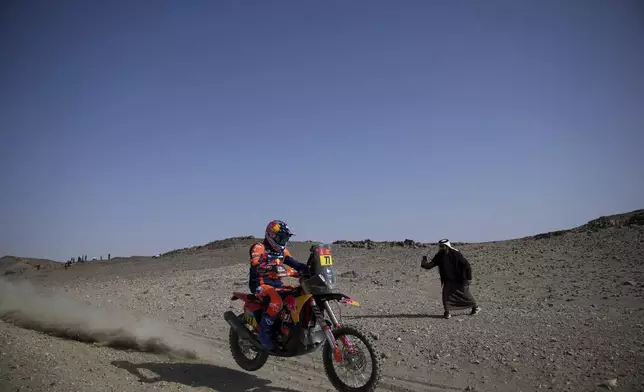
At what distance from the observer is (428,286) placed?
17.3 meters

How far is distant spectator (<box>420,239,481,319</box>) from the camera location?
11.6 metres

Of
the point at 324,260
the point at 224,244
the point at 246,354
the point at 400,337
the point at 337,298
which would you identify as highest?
the point at 224,244

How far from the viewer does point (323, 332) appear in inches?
244

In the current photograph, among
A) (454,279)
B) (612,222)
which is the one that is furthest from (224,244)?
(454,279)

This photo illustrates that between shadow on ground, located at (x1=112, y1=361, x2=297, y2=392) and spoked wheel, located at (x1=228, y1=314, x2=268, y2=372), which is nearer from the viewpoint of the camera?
shadow on ground, located at (x1=112, y1=361, x2=297, y2=392)

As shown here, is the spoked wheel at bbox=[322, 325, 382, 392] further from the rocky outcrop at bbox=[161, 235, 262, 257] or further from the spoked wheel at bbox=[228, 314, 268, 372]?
the rocky outcrop at bbox=[161, 235, 262, 257]

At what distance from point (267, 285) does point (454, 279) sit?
6.78 metres

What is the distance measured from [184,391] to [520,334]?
6.15 meters

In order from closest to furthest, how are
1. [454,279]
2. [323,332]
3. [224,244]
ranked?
[323,332], [454,279], [224,244]

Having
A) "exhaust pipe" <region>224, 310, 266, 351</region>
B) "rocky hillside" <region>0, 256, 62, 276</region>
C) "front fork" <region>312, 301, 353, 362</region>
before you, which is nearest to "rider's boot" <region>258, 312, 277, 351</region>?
"exhaust pipe" <region>224, 310, 266, 351</region>

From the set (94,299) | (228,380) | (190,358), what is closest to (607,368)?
(228,380)

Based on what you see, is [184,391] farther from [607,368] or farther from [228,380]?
[607,368]

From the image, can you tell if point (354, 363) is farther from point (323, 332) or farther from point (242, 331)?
point (242, 331)

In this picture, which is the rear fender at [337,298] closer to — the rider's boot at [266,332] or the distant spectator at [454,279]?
the rider's boot at [266,332]
